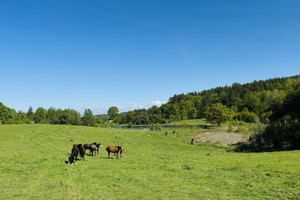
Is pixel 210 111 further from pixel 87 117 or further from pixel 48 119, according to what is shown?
pixel 48 119

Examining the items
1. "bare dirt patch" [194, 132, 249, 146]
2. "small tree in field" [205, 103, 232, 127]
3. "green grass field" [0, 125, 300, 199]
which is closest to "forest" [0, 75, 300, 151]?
"small tree in field" [205, 103, 232, 127]

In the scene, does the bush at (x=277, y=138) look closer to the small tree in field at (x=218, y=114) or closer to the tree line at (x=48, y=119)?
the small tree in field at (x=218, y=114)

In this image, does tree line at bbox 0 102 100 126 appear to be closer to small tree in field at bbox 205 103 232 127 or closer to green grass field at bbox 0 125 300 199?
small tree in field at bbox 205 103 232 127

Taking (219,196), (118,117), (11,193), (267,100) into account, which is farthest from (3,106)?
(267,100)

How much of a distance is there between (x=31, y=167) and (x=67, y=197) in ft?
20.2

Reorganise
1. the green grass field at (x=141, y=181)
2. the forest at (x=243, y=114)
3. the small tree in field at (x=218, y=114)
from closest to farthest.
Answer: the green grass field at (x=141, y=181), the forest at (x=243, y=114), the small tree in field at (x=218, y=114)

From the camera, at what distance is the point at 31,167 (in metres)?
13.8

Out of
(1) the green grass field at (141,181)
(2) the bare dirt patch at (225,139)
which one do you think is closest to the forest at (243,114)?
(2) the bare dirt patch at (225,139)

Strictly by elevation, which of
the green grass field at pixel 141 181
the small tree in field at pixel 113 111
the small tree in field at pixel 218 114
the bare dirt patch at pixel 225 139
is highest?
the small tree in field at pixel 113 111

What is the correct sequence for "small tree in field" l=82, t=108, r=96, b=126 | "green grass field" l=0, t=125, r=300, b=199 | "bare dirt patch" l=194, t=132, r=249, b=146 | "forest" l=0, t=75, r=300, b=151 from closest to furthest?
"green grass field" l=0, t=125, r=300, b=199 → "forest" l=0, t=75, r=300, b=151 → "bare dirt patch" l=194, t=132, r=249, b=146 → "small tree in field" l=82, t=108, r=96, b=126

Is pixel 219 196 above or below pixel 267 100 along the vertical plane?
below

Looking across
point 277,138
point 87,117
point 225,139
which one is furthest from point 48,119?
point 277,138

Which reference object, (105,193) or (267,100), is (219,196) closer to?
(105,193)

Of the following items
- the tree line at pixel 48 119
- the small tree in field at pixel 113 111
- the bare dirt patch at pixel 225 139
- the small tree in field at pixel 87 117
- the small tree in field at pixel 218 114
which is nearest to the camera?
the bare dirt patch at pixel 225 139
